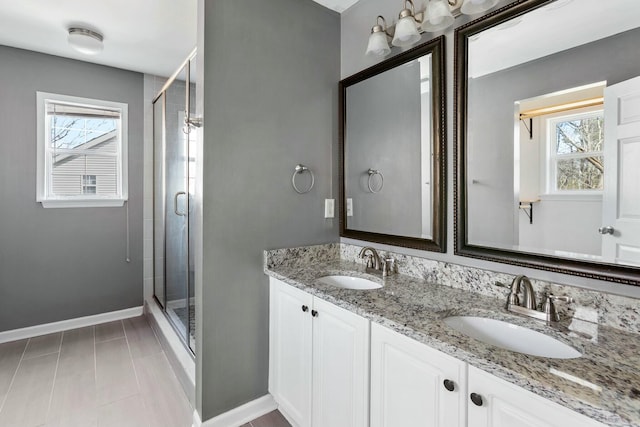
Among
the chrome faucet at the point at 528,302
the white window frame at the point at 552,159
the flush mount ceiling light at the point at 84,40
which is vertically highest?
the flush mount ceiling light at the point at 84,40

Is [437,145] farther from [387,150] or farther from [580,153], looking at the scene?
[580,153]

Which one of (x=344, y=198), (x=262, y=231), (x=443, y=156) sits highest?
(x=443, y=156)

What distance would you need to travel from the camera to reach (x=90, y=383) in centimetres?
212

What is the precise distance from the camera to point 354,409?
1242 millimetres

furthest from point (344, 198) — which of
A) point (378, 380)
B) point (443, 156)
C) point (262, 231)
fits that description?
point (378, 380)

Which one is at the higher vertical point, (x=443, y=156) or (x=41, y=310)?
(x=443, y=156)

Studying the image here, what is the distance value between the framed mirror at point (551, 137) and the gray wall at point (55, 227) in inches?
124

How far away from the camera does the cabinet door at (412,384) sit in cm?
91

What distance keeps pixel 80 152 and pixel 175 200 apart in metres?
1.18

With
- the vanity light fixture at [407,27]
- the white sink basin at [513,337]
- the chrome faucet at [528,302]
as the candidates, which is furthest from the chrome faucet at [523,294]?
the vanity light fixture at [407,27]

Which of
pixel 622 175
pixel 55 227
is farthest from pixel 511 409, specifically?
pixel 55 227

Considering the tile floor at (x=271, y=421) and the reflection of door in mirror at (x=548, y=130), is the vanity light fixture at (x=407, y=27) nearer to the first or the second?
the reflection of door in mirror at (x=548, y=130)

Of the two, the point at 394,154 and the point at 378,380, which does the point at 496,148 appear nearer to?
the point at 394,154

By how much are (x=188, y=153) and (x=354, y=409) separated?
194 cm
